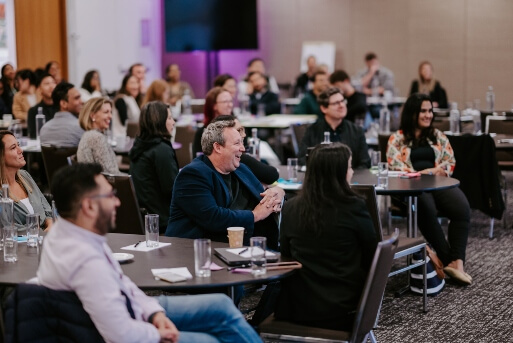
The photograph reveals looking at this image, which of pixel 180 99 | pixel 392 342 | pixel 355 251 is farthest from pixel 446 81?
pixel 355 251

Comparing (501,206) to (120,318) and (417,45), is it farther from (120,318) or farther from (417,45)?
(417,45)

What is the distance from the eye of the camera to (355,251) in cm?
369

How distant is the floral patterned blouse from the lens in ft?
21.8

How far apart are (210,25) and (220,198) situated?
42.5 ft

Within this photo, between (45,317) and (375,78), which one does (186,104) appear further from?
(45,317)

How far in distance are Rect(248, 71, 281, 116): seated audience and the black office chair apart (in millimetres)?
8636

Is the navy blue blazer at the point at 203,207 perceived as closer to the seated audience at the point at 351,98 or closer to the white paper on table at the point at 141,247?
the white paper on table at the point at 141,247

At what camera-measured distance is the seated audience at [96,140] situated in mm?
6555

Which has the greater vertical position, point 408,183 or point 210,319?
point 408,183

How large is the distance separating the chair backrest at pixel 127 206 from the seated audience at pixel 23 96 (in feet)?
19.1

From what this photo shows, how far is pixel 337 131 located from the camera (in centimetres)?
711

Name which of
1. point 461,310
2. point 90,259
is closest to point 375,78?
point 461,310

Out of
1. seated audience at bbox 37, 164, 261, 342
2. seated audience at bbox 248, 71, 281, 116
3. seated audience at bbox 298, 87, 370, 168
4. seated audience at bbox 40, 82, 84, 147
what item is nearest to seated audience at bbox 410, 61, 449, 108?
seated audience at bbox 248, 71, 281, 116

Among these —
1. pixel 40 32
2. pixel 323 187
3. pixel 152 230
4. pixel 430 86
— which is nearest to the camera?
pixel 323 187
